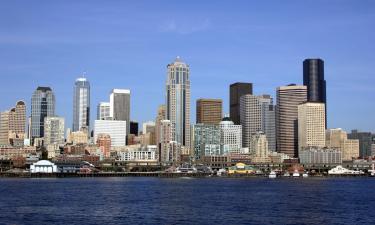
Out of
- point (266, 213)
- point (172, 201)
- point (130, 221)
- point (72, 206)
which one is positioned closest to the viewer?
point (130, 221)

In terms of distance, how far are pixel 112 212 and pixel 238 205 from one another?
2058 cm

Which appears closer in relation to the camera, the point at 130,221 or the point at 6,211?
the point at 130,221

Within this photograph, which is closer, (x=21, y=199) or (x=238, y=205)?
(x=238, y=205)

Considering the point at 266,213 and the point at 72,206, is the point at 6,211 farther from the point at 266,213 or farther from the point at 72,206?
the point at 266,213

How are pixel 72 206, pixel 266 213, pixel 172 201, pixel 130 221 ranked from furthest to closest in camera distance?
pixel 172 201 → pixel 72 206 → pixel 266 213 → pixel 130 221

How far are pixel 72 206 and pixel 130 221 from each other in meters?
20.6

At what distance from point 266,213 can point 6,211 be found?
109ft

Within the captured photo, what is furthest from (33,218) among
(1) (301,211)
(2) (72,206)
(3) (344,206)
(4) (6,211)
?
(3) (344,206)

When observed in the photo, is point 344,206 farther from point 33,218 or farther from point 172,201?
point 33,218

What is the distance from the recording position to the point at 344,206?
90.8 metres

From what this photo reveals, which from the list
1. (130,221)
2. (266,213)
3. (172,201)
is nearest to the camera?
(130,221)

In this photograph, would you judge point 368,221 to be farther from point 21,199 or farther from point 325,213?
point 21,199

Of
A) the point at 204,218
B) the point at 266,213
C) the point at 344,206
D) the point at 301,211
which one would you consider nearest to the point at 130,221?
the point at 204,218

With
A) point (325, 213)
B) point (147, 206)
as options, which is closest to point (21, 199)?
point (147, 206)
